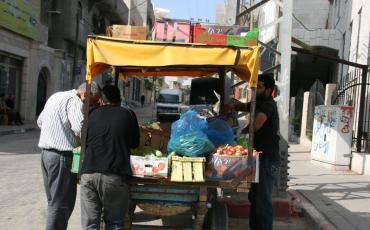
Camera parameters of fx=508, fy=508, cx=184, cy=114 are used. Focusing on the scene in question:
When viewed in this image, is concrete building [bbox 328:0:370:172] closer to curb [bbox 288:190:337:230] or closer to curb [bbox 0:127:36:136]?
curb [bbox 288:190:337:230]

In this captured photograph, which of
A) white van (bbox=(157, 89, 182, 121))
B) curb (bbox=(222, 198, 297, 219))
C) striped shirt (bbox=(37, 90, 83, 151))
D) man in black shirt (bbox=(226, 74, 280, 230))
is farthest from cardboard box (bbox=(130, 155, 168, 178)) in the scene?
white van (bbox=(157, 89, 182, 121))

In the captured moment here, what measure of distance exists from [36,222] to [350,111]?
9.10 metres

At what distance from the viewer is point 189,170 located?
16.0 feet

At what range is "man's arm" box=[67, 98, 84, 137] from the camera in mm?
5176

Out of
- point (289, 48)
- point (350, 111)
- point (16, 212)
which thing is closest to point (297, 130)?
point (350, 111)

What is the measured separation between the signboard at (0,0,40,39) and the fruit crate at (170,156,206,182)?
20458 mm

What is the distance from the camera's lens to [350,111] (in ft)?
43.7

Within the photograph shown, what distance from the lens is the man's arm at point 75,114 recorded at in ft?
17.0

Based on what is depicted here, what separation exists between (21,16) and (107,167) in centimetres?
2290

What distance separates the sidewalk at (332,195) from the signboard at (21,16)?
15.8 m

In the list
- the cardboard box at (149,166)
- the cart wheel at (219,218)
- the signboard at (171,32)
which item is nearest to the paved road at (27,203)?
the cart wheel at (219,218)

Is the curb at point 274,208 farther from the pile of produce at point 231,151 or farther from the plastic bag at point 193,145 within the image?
the plastic bag at point 193,145

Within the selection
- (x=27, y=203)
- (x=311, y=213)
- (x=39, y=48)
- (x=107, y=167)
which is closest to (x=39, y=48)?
(x=39, y=48)

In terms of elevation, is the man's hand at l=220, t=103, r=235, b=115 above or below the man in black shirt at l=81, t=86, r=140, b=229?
above
